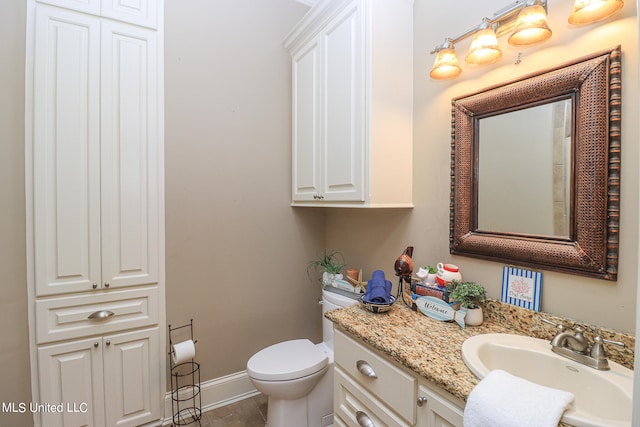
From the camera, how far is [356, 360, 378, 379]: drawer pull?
1.14 m

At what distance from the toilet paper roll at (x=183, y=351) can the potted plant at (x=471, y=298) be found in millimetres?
1475

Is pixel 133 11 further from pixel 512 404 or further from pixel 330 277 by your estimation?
pixel 512 404

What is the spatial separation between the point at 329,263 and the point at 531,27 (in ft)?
5.31

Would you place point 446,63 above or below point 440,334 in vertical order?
above

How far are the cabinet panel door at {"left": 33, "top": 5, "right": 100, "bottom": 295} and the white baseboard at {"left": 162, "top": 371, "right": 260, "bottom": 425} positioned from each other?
3.28 feet

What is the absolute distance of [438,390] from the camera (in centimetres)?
92

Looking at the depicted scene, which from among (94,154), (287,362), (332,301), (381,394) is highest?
(94,154)

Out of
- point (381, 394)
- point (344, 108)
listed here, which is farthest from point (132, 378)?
point (344, 108)

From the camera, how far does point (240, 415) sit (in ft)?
6.31

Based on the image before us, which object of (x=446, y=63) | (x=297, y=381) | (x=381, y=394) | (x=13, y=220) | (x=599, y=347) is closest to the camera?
(x=599, y=347)

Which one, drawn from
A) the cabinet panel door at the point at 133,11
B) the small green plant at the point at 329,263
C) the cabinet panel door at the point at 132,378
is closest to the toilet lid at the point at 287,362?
the small green plant at the point at 329,263

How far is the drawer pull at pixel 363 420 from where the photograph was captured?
117 cm

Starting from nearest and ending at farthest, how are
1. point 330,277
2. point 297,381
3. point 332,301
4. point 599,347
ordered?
point 599,347 < point 297,381 < point 332,301 < point 330,277

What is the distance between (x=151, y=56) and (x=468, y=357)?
84.2 inches
